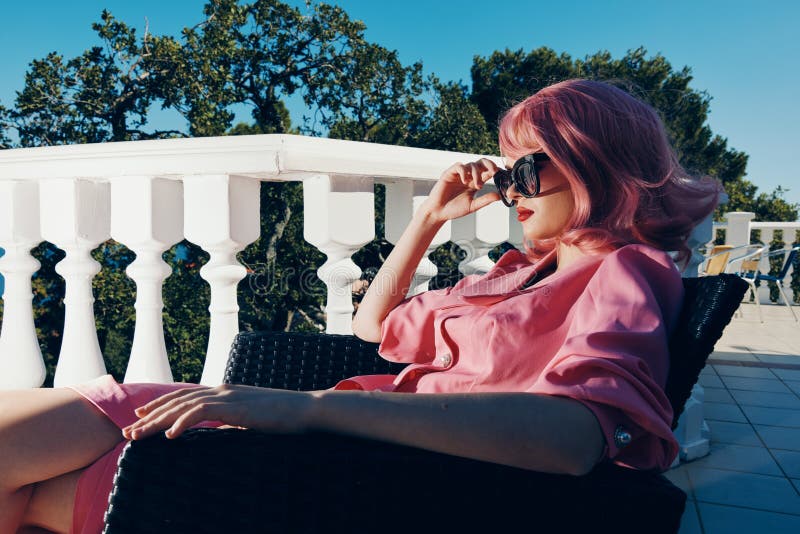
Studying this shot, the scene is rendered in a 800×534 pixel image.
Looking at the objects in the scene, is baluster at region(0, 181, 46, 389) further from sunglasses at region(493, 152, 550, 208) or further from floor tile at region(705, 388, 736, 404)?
floor tile at region(705, 388, 736, 404)

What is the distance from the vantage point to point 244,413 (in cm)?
95

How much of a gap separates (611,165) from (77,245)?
5.62 feet

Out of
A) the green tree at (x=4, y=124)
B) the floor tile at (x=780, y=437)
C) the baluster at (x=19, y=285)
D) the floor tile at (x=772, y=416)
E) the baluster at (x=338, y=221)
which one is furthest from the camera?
the green tree at (x=4, y=124)

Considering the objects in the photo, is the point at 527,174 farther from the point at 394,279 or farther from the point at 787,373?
the point at 787,373

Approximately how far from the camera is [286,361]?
1.62 m

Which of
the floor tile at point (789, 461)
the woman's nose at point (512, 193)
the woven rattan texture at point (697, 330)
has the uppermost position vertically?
the woman's nose at point (512, 193)

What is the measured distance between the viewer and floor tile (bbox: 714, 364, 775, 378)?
4.34m

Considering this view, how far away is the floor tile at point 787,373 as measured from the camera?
4301 millimetres

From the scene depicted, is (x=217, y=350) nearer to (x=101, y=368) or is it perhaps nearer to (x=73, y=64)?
(x=101, y=368)

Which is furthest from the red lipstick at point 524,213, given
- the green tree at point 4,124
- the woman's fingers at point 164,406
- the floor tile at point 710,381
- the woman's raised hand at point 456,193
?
the green tree at point 4,124

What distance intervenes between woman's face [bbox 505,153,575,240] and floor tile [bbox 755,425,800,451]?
209cm

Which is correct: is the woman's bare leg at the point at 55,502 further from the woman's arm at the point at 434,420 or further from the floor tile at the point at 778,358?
the floor tile at the point at 778,358

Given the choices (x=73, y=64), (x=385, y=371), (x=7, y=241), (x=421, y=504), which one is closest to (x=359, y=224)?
(x=385, y=371)

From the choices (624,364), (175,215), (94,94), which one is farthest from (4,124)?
→ (624,364)
